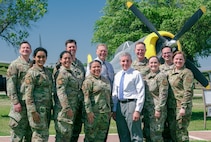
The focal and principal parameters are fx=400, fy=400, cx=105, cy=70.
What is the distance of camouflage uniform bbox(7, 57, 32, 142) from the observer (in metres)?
6.49

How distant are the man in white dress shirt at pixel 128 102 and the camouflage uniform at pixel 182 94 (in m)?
0.71

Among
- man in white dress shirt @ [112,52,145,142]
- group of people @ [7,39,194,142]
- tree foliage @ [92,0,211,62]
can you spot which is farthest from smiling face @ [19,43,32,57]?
tree foliage @ [92,0,211,62]

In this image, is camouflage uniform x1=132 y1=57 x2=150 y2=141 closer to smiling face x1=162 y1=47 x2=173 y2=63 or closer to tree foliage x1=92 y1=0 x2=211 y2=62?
smiling face x1=162 y1=47 x2=173 y2=63

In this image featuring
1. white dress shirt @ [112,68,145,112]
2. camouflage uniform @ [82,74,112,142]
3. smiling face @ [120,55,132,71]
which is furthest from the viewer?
smiling face @ [120,55,132,71]

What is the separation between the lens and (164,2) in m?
41.2

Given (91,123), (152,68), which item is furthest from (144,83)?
(91,123)

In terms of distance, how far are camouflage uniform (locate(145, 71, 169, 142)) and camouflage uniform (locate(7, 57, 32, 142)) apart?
2099 millimetres

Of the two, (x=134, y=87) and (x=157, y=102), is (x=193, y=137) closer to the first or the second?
(x=157, y=102)

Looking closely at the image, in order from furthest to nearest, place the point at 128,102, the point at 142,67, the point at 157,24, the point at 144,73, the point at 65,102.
Result: the point at 157,24, the point at 142,67, the point at 144,73, the point at 128,102, the point at 65,102

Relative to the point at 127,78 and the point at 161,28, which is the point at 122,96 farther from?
the point at 161,28

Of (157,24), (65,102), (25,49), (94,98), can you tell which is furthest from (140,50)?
(157,24)

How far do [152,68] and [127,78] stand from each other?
1.89 ft

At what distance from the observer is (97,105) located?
6641 mm

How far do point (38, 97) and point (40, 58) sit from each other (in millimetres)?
632
